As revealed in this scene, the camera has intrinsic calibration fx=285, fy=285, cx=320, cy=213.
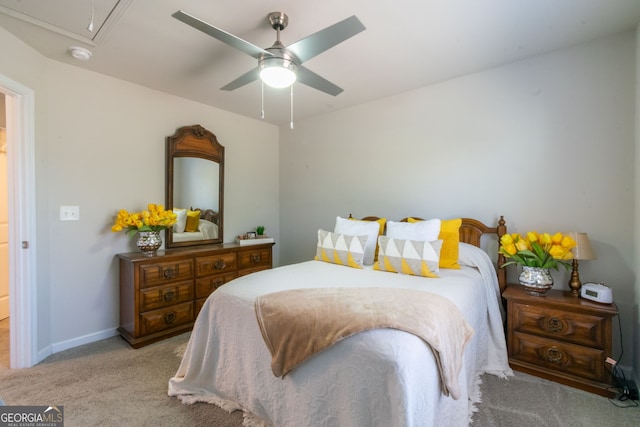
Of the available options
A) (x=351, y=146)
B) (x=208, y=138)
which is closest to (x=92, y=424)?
(x=208, y=138)

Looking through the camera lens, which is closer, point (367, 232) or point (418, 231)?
point (418, 231)

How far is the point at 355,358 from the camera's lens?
120 cm

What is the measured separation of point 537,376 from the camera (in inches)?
80.3

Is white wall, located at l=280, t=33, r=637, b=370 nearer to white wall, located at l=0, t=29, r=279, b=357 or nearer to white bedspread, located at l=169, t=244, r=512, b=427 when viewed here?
white bedspread, located at l=169, t=244, r=512, b=427

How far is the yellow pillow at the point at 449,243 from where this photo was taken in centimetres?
233

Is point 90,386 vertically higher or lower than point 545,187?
lower

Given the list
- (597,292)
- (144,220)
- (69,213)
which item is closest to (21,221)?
(69,213)

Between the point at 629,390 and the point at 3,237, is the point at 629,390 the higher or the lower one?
the lower one

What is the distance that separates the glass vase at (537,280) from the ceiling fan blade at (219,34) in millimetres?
2385

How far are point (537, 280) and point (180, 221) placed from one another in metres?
3.39

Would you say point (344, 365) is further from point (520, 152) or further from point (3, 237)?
point (3, 237)

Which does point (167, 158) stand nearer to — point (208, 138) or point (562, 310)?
point (208, 138)

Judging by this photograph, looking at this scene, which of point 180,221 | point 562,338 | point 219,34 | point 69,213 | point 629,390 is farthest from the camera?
point 180,221

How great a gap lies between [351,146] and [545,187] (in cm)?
199
